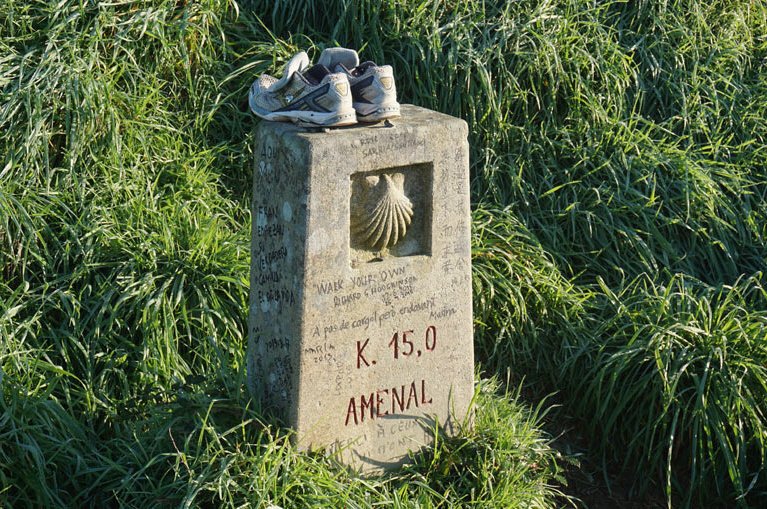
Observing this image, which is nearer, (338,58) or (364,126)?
(364,126)

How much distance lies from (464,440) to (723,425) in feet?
3.35

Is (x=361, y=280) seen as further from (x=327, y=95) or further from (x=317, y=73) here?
(x=317, y=73)

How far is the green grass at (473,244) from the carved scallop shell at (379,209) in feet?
2.27

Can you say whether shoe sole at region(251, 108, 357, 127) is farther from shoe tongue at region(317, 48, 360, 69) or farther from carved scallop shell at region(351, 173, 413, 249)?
shoe tongue at region(317, 48, 360, 69)

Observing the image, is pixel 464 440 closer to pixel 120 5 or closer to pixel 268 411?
pixel 268 411

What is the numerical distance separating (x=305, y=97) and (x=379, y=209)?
1.37 feet

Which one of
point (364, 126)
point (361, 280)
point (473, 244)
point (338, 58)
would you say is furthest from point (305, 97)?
point (473, 244)

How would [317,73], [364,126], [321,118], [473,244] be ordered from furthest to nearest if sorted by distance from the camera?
[473,244] < [317,73] < [364,126] < [321,118]

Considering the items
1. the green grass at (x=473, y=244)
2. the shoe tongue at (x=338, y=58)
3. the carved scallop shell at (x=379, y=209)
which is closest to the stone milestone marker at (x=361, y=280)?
the carved scallop shell at (x=379, y=209)

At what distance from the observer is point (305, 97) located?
3451 millimetres

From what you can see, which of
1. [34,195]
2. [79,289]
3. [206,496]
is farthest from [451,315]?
[34,195]

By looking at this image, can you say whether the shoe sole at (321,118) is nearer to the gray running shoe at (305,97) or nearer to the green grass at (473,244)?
A: the gray running shoe at (305,97)

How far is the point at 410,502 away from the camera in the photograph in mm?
3611

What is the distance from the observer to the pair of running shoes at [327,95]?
3.41 m
